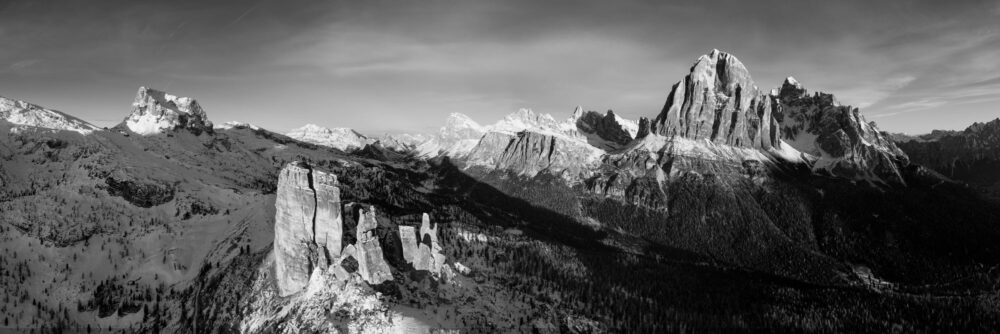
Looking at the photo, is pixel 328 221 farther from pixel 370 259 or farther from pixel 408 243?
pixel 408 243

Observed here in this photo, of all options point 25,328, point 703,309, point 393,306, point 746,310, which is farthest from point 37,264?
point 746,310

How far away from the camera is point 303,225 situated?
12294cm

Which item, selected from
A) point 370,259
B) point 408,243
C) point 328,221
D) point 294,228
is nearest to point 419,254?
point 408,243

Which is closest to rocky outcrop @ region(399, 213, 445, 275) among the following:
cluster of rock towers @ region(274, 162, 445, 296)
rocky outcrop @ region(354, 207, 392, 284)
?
cluster of rock towers @ region(274, 162, 445, 296)

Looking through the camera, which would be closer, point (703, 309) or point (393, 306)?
point (393, 306)

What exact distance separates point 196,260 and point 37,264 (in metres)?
56.4

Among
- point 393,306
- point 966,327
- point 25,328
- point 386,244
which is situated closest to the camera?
point 393,306

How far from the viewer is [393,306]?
11031cm

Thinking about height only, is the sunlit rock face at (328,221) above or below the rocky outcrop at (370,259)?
above

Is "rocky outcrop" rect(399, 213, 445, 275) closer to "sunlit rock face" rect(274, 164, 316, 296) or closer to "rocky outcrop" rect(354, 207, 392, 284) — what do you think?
"rocky outcrop" rect(354, 207, 392, 284)

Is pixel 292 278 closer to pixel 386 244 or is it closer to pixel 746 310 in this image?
pixel 386 244

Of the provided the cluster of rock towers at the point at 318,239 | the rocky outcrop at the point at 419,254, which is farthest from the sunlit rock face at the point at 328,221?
the rocky outcrop at the point at 419,254

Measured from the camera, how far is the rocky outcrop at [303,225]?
397 feet

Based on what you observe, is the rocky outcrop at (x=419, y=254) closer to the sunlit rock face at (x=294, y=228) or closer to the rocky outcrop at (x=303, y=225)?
the rocky outcrop at (x=303, y=225)
